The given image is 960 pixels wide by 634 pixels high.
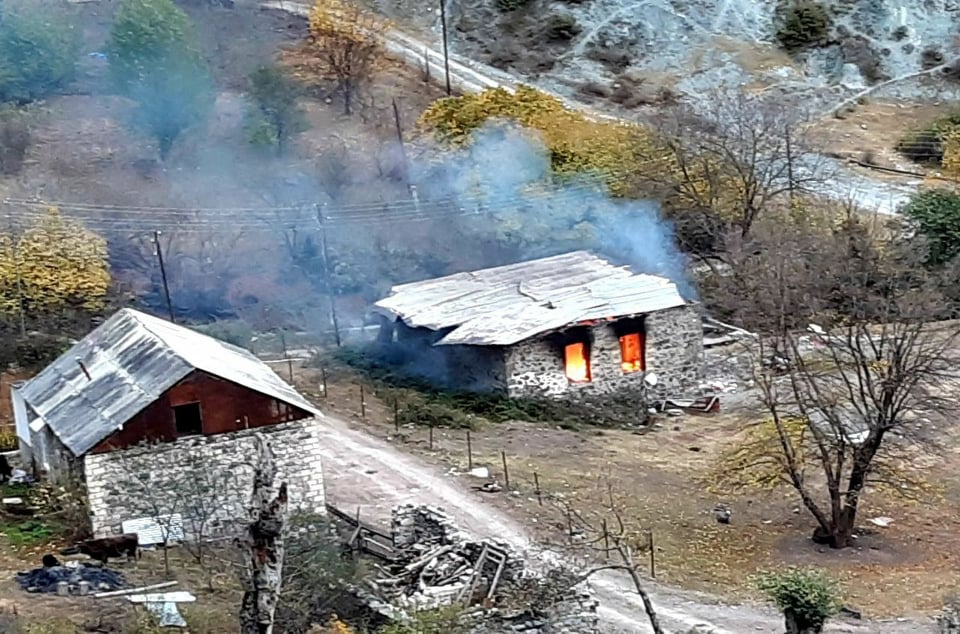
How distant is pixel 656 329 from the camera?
3897 cm

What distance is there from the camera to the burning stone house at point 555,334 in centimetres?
3750

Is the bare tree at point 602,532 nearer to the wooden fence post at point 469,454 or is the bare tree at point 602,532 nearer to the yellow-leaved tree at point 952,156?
the wooden fence post at point 469,454

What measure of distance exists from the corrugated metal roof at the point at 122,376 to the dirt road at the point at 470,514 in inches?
91.6

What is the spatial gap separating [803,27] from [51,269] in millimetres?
41498

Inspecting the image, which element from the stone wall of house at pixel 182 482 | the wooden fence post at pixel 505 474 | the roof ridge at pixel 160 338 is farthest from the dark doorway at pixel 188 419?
the wooden fence post at pixel 505 474

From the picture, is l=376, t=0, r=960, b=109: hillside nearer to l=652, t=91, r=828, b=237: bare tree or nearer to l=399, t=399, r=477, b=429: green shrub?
l=652, t=91, r=828, b=237: bare tree

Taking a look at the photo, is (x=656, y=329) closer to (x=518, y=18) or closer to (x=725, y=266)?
(x=725, y=266)

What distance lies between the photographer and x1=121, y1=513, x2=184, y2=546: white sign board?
26.4 m

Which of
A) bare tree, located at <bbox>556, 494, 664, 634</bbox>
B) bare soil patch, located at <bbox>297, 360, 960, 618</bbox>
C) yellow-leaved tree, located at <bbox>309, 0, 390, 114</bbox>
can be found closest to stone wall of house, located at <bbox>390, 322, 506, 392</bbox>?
bare soil patch, located at <bbox>297, 360, 960, 618</bbox>

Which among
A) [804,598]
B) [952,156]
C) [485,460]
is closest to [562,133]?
[952,156]

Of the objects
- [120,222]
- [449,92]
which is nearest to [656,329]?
[120,222]

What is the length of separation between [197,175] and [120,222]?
663 centimetres

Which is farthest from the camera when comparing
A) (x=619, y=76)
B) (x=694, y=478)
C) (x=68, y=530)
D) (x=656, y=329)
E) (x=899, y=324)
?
(x=619, y=76)

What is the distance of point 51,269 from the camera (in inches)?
1603
